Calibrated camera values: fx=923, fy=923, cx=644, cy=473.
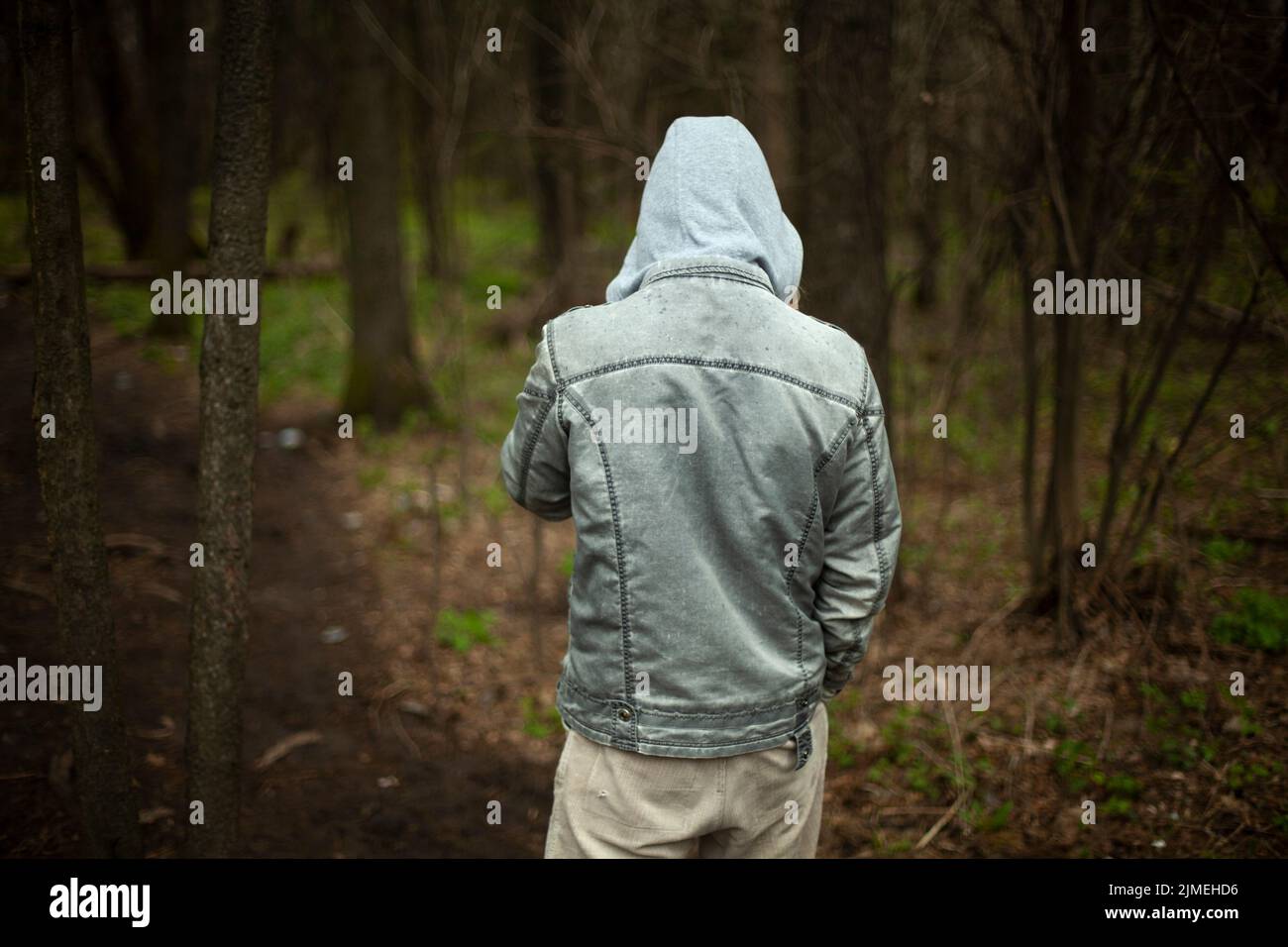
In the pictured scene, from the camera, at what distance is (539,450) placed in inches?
77.9

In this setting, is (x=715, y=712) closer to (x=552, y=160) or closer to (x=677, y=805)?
(x=677, y=805)

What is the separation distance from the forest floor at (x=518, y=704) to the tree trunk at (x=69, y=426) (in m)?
0.70

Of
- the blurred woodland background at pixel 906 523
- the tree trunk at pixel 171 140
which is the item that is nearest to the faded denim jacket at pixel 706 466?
the blurred woodland background at pixel 906 523

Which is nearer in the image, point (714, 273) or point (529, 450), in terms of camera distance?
point (714, 273)

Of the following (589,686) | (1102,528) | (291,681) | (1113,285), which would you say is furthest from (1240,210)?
(291,681)

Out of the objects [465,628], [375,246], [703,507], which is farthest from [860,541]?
[375,246]

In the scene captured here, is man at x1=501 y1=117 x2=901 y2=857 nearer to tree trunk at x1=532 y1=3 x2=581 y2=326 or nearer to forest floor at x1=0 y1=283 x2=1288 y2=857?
forest floor at x1=0 y1=283 x2=1288 y2=857

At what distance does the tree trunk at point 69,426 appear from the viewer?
2408 mm

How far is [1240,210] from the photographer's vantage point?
3.62 metres

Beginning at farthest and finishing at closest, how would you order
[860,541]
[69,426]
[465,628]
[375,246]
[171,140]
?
[171,140] → [375,246] → [465,628] → [69,426] → [860,541]

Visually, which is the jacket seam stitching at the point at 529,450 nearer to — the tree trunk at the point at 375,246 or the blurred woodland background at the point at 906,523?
the blurred woodland background at the point at 906,523

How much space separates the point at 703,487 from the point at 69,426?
1840mm

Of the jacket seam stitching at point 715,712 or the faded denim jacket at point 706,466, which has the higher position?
the faded denim jacket at point 706,466
